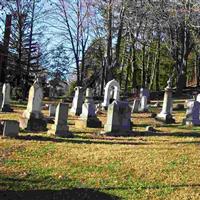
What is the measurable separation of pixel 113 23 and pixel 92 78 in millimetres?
12742

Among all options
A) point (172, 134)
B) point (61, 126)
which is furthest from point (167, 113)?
point (61, 126)

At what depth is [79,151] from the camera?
12.9m

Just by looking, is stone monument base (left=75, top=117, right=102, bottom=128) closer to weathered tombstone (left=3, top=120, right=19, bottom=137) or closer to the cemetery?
the cemetery

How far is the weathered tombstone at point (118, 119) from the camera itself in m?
17.1

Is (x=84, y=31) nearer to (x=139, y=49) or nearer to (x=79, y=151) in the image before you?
(x=139, y=49)

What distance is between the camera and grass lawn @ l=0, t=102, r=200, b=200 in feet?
31.2

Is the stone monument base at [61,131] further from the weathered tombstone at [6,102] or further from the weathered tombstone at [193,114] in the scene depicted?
the weathered tombstone at [6,102]

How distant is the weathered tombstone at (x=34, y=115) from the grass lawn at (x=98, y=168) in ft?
6.65

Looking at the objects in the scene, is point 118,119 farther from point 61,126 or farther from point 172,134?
point 61,126

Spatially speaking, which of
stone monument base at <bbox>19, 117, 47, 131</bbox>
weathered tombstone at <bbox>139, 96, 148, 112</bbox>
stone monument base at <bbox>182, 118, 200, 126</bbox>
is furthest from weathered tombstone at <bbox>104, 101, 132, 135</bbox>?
weathered tombstone at <bbox>139, 96, 148, 112</bbox>

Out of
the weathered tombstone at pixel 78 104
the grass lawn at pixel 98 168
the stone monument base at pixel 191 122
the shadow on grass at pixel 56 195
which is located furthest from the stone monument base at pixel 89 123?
the shadow on grass at pixel 56 195

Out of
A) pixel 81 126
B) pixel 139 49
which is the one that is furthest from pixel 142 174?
pixel 139 49

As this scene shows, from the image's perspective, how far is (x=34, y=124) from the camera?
57.7 feet

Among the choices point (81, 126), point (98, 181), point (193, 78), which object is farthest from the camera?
point (193, 78)
